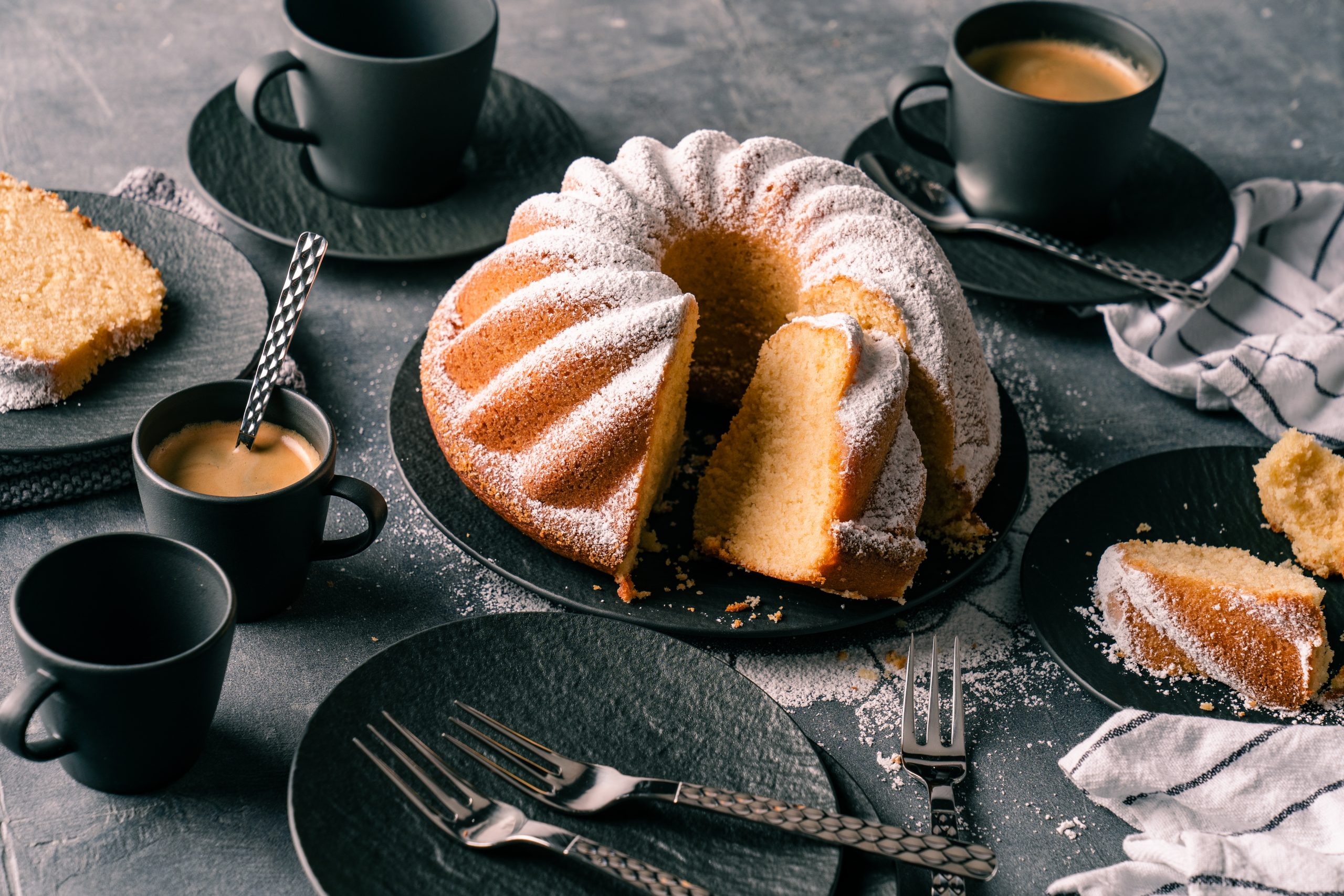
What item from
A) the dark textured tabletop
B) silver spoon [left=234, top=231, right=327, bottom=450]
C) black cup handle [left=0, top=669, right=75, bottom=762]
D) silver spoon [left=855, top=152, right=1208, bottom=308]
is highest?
silver spoon [left=234, top=231, right=327, bottom=450]

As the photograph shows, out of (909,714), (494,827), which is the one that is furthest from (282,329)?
(909,714)

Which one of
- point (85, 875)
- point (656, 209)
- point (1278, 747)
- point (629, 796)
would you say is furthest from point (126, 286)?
point (1278, 747)

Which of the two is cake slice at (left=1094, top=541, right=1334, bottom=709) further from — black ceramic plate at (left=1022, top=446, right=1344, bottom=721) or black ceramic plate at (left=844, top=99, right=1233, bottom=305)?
black ceramic plate at (left=844, top=99, right=1233, bottom=305)

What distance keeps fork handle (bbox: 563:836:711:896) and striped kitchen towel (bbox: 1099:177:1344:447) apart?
1204 millimetres

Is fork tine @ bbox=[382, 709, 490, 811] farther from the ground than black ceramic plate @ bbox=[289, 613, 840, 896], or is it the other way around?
fork tine @ bbox=[382, 709, 490, 811]

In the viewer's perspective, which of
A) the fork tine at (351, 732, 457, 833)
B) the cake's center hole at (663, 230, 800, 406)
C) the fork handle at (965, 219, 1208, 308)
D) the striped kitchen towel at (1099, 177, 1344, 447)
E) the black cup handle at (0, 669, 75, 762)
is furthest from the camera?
the fork handle at (965, 219, 1208, 308)

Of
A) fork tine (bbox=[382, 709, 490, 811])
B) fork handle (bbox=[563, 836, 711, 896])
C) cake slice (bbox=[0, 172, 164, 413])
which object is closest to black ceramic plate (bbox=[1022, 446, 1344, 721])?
fork handle (bbox=[563, 836, 711, 896])

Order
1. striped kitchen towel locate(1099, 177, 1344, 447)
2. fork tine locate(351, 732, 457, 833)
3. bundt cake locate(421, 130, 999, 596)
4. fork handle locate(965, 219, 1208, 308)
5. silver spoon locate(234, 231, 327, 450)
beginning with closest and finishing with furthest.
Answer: fork tine locate(351, 732, 457, 833) → silver spoon locate(234, 231, 327, 450) → bundt cake locate(421, 130, 999, 596) → striped kitchen towel locate(1099, 177, 1344, 447) → fork handle locate(965, 219, 1208, 308)

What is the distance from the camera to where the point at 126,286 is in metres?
1.69

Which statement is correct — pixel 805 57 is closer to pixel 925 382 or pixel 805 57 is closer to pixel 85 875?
pixel 925 382

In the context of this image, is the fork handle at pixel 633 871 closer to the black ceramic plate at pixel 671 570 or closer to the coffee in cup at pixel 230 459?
the black ceramic plate at pixel 671 570

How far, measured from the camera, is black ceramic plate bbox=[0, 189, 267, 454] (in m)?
1.51

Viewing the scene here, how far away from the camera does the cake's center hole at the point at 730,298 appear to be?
1.69 meters

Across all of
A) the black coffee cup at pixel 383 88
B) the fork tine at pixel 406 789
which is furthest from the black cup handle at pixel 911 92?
the fork tine at pixel 406 789
